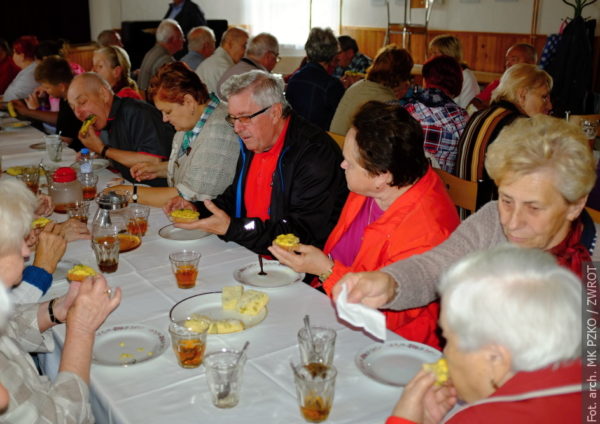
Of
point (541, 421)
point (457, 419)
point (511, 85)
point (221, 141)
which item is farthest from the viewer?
point (511, 85)

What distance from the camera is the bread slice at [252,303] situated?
195 cm

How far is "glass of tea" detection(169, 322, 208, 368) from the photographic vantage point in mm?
1663

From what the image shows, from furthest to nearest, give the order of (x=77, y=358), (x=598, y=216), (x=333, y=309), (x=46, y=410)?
1. (x=598, y=216)
2. (x=333, y=309)
3. (x=77, y=358)
4. (x=46, y=410)

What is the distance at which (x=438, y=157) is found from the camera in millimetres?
4309

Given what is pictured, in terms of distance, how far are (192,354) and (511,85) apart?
117 inches

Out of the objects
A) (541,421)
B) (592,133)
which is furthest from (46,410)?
(592,133)

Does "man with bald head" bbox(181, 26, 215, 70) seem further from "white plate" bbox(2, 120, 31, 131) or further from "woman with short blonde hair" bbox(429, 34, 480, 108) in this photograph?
"woman with short blonde hair" bbox(429, 34, 480, 108)

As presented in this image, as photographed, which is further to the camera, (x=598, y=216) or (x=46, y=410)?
(x=598, y=216)

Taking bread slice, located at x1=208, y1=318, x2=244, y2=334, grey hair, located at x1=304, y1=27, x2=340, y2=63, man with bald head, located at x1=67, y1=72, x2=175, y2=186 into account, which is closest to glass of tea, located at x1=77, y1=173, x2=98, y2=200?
man with bald head, located at x1=67, y1=72, x2=175, y2=186

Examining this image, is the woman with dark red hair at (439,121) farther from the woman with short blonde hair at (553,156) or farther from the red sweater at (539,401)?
the red sweater at (539,401)

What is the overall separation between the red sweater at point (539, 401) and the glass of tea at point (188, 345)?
83cm

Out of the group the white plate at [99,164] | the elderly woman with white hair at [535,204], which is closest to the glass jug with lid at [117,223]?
the white plate at [99,164]

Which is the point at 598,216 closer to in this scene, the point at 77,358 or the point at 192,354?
the point at 192,354

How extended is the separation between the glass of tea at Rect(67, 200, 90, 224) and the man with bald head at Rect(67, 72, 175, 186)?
1042mm
